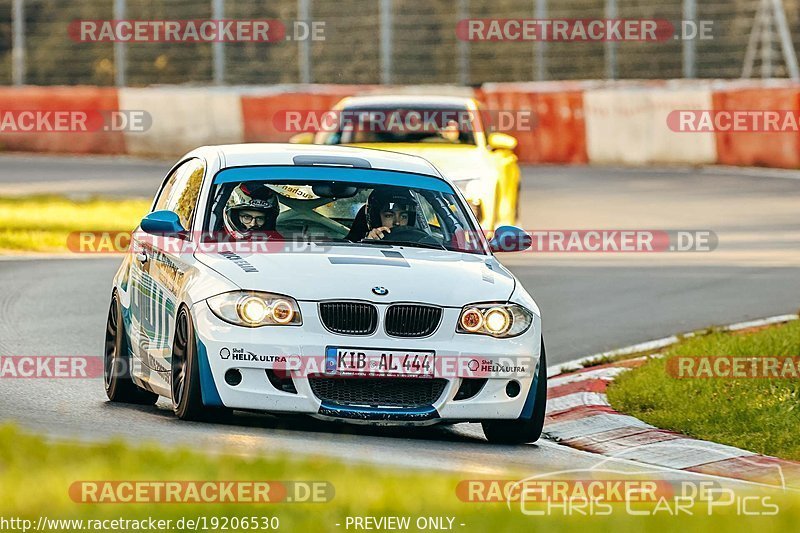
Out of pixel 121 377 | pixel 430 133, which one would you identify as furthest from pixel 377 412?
pixel 430 133

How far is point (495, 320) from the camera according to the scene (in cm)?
909

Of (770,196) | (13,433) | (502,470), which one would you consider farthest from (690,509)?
(770,196)

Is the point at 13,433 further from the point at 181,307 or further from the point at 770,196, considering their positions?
the point at 770,196

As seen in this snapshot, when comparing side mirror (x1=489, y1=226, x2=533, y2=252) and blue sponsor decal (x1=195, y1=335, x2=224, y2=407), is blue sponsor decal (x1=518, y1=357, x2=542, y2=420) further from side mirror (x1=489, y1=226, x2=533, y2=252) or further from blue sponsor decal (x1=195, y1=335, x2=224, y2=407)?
blue sponsor decal (x1=195, y1=335, x2=224, y2=407)

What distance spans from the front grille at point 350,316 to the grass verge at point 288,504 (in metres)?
1.73

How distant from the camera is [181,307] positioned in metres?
9.13

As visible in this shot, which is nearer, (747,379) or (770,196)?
(747,379)

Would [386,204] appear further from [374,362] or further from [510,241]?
[374,362]

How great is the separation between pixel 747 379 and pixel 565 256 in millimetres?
8450

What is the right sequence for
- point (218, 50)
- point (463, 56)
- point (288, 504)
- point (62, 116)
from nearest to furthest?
point (288, 504)
point (62, 116)
point (463, 56)
point (218, 50)

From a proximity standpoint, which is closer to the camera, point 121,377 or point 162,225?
point 162,225

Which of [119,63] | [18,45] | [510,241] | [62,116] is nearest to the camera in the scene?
[510,241]

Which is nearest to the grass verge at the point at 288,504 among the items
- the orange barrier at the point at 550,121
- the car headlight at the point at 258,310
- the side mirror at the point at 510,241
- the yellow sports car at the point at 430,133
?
the car headlight at the point at 258,310

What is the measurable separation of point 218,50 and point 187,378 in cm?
2831
